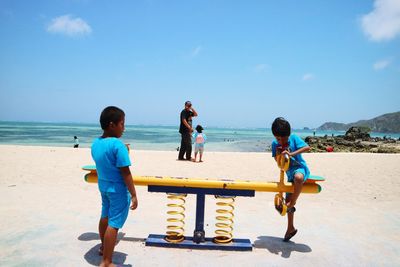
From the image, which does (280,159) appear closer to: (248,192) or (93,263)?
(248,192)

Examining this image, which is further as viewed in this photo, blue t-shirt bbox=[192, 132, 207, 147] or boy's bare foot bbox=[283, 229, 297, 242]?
blue t-shirt bbox=[192, 132, 207, 147]

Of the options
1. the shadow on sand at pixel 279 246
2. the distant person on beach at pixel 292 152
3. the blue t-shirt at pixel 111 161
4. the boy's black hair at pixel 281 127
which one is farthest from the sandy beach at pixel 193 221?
the boy's black hair at pixel 281 127

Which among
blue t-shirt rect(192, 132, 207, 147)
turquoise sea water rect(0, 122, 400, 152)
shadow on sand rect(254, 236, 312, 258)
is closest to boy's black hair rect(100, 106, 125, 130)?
shadow on sand rect(254, 236, 312, 258)

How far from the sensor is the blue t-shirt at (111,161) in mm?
3174

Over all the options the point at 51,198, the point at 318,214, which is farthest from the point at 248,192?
the point at 51,198

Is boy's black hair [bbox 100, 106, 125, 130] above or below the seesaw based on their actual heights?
above

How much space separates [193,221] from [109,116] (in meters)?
2.66

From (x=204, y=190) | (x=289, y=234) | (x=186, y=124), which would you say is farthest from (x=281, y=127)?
(x=186, y=124)

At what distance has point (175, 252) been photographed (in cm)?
391

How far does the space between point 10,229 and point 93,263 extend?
1.74 meters

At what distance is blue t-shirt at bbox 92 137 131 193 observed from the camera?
10.4 ft

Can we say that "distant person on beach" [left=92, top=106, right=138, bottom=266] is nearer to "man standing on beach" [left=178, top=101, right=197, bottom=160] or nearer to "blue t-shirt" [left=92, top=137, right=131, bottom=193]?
"blue t-shirt" [left=92, top=137, right=131, bottom=193]

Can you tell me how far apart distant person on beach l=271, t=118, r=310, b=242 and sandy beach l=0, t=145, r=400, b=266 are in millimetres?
696

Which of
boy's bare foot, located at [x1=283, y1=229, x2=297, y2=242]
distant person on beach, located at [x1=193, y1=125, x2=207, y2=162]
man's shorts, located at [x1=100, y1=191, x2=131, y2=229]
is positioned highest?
distant person on beach, located at [x1=193, y1=125, x2=207, y2=162]
